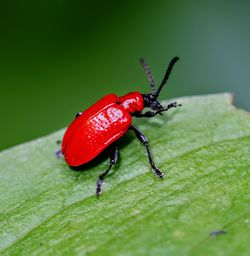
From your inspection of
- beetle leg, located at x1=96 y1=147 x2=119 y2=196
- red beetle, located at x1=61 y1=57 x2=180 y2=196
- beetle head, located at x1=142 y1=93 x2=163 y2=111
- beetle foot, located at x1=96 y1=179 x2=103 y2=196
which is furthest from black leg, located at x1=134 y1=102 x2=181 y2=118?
beetle foot, located at x1=96 y1=179 x2=103 y2=196

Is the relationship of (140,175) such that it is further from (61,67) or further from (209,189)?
(61,67)

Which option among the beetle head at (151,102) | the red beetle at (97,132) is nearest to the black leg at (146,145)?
the red beetle at (97,132)

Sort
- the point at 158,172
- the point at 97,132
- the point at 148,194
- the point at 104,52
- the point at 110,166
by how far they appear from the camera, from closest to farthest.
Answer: the point at 148,194, the point at 158,172, the point at 110,166, the point at 97,132, the point at 104,52

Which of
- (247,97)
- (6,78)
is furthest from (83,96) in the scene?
(247,97)

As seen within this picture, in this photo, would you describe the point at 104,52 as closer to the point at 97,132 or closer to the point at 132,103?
the point at 132,103

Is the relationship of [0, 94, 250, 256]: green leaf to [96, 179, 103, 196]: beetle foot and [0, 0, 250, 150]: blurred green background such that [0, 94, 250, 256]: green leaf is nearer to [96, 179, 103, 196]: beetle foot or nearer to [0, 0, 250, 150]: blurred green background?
[96, 179, 103, 196]: beetle foot

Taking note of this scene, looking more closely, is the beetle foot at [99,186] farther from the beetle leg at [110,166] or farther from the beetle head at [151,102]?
the beetle head at [151,102]

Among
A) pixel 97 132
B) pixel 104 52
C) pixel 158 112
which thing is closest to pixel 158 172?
pixel 97 132
